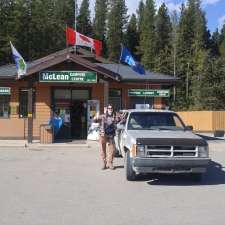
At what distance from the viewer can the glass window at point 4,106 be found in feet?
93.8

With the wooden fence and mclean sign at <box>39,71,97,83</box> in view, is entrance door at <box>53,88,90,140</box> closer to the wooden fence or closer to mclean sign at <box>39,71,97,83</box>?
mclean sign at <box>39,71,97,83</box>

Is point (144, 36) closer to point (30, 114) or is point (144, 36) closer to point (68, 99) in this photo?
point (68, 99)

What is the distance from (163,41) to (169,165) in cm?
9765

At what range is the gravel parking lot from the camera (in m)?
9.16

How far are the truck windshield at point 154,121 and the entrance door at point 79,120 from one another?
13.1 meters

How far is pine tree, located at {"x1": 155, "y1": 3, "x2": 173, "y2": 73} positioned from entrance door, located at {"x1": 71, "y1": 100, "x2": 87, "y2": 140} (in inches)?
2490

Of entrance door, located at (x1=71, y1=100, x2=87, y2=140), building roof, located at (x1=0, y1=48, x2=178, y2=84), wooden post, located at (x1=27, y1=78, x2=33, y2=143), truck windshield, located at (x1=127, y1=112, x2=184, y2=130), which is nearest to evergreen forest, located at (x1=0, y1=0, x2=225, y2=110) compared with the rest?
building roof, located at (x1=0, y1=48, x2=178, y2=84)

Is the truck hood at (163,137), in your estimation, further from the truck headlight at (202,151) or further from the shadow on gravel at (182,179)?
the shadow on gravel at (182,179)

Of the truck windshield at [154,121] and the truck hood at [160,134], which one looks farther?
the truck windshield at [154,121]

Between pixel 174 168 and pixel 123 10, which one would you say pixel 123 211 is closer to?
pixel 174 168

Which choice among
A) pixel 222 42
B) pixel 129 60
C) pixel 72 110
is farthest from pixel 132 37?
pixel 129 60

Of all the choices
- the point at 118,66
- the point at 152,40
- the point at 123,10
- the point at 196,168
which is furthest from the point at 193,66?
the point at 196,168

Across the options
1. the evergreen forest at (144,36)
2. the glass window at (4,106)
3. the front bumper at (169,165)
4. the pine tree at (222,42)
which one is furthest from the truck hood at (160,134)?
the pine tree at (222,42)

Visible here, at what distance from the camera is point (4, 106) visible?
2861 centimetres
